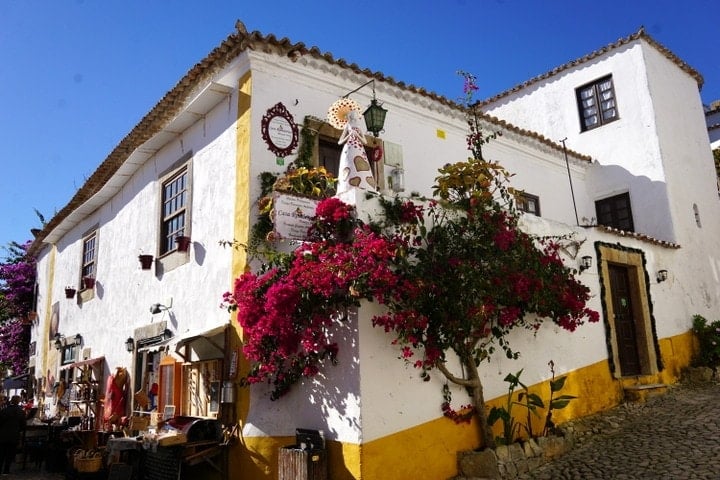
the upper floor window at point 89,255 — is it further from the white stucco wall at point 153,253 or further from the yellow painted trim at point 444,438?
the yellow painted trim at point 444,438

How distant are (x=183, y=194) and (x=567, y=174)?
8.46 meters

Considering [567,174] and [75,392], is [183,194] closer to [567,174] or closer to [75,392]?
[75,392]

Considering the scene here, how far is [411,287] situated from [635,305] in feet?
20.3

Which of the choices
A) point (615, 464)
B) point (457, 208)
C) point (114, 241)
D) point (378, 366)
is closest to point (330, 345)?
point (378, 366)

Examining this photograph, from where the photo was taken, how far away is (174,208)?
9.41m

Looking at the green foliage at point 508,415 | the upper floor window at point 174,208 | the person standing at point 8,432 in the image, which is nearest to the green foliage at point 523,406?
the green foliage at point 508,415

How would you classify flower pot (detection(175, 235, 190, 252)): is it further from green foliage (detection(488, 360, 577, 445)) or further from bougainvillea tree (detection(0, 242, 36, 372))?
bougainvillea tree (detection(0, 242, 36, 372))

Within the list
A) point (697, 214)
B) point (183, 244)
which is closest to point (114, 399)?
point (183, 244)

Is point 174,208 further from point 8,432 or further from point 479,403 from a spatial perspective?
point 479,403

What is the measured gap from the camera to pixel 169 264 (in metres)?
9.06

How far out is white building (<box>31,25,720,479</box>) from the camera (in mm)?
6168

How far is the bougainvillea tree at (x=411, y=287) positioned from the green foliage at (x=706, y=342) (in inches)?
228

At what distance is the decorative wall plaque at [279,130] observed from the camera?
757 cm

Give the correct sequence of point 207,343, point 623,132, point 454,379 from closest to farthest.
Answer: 1. point 454,379
2. point 207,343
3. point 623,132
